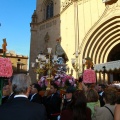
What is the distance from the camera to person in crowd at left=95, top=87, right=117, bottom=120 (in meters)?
3.05

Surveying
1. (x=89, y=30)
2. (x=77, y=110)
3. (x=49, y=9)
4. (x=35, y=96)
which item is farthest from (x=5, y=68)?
(x=49, y=9)

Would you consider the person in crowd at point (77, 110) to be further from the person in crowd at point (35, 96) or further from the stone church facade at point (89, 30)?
the stone church facade at point (89, 30)

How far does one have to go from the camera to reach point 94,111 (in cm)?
324

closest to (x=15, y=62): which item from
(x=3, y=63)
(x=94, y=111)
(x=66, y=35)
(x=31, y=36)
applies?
(x=31, y=36)

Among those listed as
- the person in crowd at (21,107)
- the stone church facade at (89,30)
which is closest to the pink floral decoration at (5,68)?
the person in crowd at (21,107)

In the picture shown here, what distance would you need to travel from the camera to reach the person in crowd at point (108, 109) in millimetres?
3053

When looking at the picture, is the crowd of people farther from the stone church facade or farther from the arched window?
the arched window

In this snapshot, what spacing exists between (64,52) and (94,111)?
17.6 m

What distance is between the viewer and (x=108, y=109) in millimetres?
3102

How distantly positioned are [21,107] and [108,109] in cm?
162

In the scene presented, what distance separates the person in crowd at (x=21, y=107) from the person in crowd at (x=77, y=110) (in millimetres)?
749

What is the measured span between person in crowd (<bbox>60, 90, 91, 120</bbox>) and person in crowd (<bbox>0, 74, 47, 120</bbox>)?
0.75m

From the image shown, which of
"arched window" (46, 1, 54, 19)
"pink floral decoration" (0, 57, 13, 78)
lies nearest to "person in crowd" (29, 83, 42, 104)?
"pink floral decoration" (0, 57, 13, 78)

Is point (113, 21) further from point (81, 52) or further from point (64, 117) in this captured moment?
point (64, 117)
